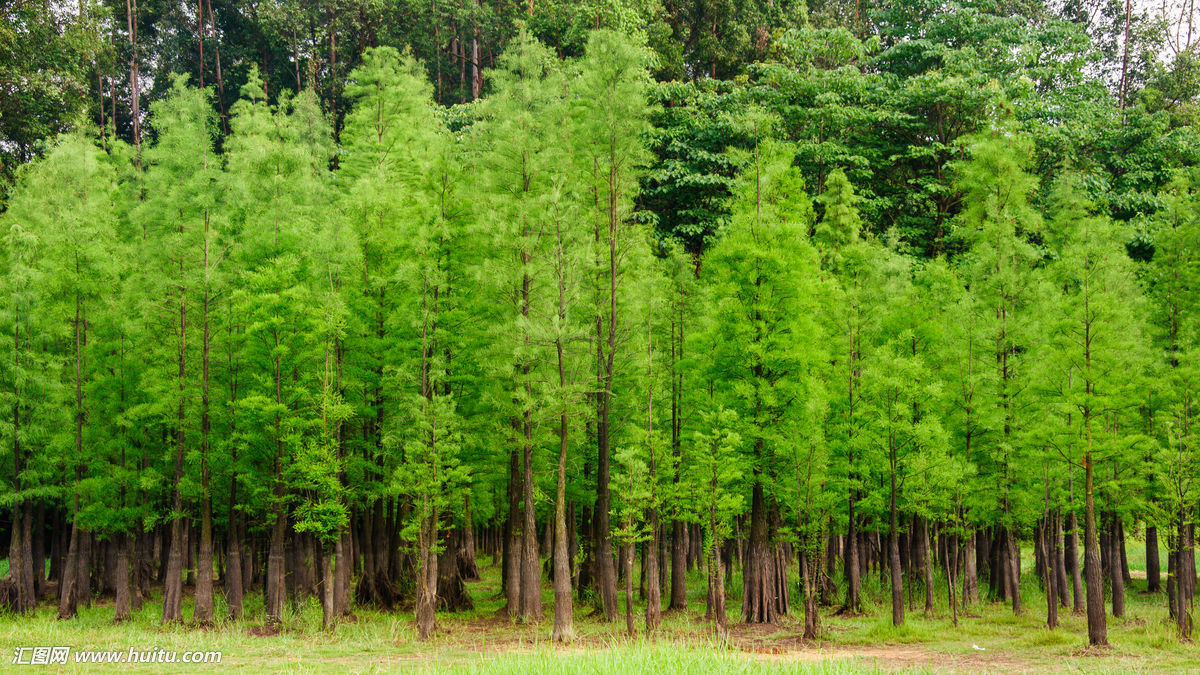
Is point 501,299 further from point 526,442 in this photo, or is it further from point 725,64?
point 725,64

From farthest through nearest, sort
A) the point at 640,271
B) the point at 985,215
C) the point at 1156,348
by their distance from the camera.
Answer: the point at 985,215
the point at 1156,348
the point at 640,271

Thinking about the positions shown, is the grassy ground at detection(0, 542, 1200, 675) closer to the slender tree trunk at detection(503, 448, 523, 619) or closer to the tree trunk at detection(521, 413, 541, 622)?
the tree trunk at detection(521, 413, 541, 622)

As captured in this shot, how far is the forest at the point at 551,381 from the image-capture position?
25766mm

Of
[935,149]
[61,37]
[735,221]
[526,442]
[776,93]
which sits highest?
[61,37]

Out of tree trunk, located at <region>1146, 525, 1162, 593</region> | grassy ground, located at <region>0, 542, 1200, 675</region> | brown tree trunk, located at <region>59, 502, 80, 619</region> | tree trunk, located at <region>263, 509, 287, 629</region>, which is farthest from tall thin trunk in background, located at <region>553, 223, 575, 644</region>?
tree trunk, located at <region>1146, 525, 1162, 593</region>

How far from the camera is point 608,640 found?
78.6ft

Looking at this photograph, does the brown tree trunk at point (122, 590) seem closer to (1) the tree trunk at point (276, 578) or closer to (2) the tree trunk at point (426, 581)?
(1) the tree trunk at point (276, 578)

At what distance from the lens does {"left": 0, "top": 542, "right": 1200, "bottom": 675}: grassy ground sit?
19.8m

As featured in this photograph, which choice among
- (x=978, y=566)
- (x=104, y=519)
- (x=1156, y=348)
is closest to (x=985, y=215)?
(x=1156, y=348)

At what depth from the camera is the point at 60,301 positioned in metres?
31.2

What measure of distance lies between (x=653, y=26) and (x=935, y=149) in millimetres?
18300

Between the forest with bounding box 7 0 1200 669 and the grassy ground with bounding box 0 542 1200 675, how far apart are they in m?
0.55

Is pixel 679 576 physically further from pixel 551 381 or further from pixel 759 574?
pixel 551 381

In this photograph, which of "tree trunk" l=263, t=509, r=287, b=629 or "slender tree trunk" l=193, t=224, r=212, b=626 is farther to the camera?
"slender tree trunk" l=193, t=224, r=212, b=626
